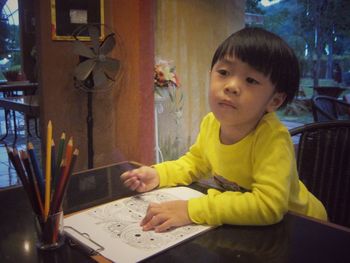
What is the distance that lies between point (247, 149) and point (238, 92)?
0.51 feet

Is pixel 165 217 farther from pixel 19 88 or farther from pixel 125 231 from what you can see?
pixel 19 88

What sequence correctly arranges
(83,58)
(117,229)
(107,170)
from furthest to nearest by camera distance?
(83,58) < (107,170) < (117,229)

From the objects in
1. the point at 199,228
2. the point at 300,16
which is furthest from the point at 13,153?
the point at 300,16

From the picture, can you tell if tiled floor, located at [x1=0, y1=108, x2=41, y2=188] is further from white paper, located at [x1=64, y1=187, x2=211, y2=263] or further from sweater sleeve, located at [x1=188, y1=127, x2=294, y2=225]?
sweater sleeve, located at [x1=188, y1=127, x2=294, y2=225]

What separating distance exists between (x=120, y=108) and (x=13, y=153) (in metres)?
1.77

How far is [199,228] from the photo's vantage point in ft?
2.46

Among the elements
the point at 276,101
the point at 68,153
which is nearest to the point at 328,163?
the point at 276,101

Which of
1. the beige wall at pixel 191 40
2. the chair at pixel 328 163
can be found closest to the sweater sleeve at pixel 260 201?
the chair at pixel 328 163

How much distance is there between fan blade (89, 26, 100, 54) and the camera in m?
2.11

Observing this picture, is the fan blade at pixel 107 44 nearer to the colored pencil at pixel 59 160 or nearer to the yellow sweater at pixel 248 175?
the yellow sweater at pixel 248 175

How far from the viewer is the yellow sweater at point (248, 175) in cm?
76

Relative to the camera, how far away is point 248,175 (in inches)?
35.8

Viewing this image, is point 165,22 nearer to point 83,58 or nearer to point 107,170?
point 83,58

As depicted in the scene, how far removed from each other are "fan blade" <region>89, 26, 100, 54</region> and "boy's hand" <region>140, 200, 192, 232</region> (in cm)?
157
